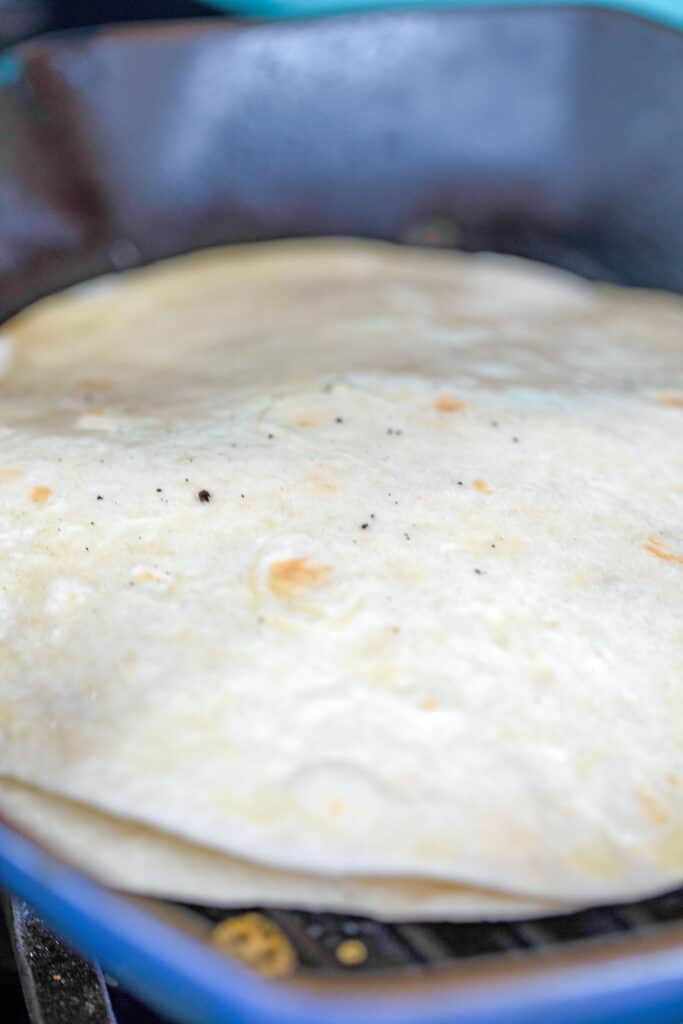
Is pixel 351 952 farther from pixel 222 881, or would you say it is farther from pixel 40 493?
pixel 40 493

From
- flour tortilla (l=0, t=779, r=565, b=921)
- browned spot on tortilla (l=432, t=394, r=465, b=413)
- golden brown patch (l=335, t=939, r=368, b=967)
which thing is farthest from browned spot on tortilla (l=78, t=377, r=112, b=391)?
golden brown patch (l=335, t=939, r=368, b=967)

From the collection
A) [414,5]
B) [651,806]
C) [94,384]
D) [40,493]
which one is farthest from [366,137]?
[651,806]

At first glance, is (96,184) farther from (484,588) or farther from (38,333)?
(484,588)

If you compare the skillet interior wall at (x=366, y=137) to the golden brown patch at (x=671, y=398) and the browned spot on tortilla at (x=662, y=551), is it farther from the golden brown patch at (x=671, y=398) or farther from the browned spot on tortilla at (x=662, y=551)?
the browned spot on tortilla at (x=662, y=551)

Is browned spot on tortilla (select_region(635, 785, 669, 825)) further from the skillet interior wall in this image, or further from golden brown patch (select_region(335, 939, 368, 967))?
the skillet interior wall

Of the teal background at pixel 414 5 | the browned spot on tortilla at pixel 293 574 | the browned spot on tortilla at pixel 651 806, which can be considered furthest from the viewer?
the teal background at pixel 414 5

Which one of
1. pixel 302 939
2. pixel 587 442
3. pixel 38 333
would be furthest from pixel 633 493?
pixel 38 333

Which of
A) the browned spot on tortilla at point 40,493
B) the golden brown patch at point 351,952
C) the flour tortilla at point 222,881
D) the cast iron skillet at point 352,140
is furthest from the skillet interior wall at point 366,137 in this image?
the golden brown patch at point 351,952
